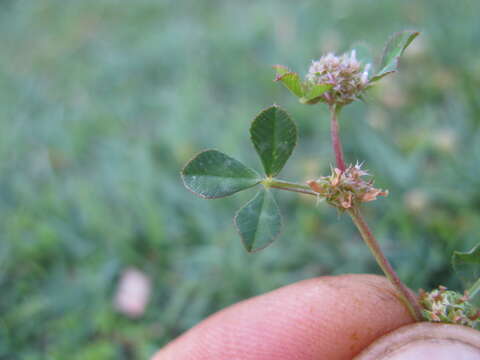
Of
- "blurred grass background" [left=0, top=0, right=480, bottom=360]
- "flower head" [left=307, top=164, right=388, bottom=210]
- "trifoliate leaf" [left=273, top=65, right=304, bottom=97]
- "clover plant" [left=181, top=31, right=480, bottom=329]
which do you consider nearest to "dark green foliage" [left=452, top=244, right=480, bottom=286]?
"clover plant" [left=181, top=31, right=480, bottom=329]

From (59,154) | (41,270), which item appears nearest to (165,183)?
(41,270)

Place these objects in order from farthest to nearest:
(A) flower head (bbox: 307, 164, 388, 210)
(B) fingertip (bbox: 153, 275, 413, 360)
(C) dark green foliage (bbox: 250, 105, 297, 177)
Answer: (B) fingertip (bbox: 153, 275, 413, 360), (C) dark green foliage (bbox: 250, 105, 297, 177), (A) flower head (bbox: 307, 164, 388, 210)

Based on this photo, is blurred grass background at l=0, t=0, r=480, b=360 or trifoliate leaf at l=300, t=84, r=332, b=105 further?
blurred grass background at l=0, t=0, r=480, b=360

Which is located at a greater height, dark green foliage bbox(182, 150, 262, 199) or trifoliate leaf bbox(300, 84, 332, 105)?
trifoliate leaf bbox(300, 84, 332, 105)

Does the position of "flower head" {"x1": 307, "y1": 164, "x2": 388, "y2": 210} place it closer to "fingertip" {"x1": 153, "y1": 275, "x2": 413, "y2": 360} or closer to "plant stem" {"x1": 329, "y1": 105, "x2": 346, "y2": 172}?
"plant stem" {"x1": 329, "y1": 105, "x2": 346, "y2": 172}

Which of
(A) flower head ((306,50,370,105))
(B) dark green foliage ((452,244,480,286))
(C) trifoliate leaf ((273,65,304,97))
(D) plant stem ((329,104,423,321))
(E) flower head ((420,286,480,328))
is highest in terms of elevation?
(C) trifoliate leaf ((273,65,304,97))

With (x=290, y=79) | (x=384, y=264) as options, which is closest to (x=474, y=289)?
(x=384, y=264)

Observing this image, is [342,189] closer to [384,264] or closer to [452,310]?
[384,264]

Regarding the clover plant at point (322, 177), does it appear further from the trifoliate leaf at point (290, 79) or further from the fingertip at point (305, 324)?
the fingertip at point (305, 324)
